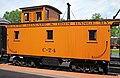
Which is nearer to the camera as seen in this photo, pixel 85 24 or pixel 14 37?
pixel 85 24

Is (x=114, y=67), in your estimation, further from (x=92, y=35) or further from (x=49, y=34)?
(x=49, y=34)

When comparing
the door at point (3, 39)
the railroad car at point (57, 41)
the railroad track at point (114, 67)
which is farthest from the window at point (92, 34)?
the door at point (3, 39)

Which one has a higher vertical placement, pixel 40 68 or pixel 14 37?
pixel 14 37

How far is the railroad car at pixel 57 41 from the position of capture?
49.9 ft

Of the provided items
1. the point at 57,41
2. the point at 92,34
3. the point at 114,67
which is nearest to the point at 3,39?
the point at 57,41

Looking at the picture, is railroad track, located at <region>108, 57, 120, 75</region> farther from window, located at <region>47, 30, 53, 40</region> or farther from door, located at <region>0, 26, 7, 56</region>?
door, located at <region>0, 26, 7, 56</region>

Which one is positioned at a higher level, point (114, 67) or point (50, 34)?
point (50, 34)

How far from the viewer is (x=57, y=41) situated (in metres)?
16.8

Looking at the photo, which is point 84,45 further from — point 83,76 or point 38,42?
point 38,42

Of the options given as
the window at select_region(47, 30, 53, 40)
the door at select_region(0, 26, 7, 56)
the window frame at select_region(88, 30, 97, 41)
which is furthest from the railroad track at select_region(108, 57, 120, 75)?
the door at select_region(0, 26, 7, 56)

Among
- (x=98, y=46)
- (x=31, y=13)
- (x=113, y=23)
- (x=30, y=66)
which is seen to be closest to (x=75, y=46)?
(x=98, y=46)

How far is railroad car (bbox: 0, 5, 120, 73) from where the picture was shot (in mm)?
15203

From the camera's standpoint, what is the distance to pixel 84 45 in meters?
15.7

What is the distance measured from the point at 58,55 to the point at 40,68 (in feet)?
7.47
